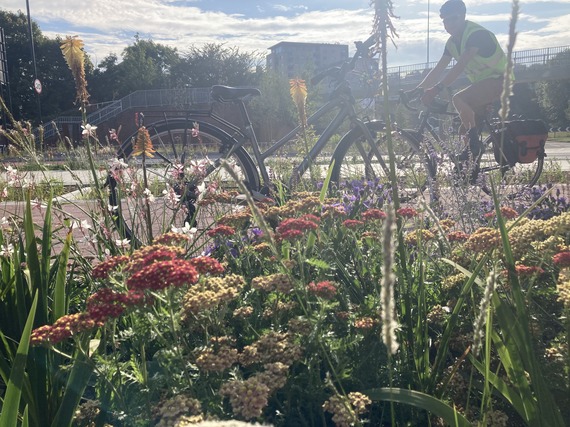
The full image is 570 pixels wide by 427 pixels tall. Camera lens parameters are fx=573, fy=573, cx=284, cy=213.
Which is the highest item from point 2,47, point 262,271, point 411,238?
point 2,47

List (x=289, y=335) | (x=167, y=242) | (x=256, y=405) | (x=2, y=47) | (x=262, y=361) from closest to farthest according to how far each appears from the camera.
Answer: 1. (x=256, y=405)
2. (x=262, y=361)
3. (x=289, y=335)
4. (x=167, y=242)
5. (x=2, y=47)

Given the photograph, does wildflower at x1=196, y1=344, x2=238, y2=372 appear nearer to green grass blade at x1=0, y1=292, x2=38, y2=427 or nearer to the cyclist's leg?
green grass blade at x1=0, y1=292, x2=38, y2=427

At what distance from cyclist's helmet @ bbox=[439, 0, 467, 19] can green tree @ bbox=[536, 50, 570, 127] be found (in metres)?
54.6

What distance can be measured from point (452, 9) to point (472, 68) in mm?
674

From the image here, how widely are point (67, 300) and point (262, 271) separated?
2.42ft

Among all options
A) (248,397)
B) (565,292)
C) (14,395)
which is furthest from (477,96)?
(14,395)

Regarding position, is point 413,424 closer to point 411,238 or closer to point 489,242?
point 489,242

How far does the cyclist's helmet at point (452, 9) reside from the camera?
5766 mm

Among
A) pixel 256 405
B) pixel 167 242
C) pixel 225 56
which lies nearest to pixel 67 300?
pixel 167 242

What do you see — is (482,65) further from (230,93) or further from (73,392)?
(73,392)

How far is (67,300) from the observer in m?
1.93

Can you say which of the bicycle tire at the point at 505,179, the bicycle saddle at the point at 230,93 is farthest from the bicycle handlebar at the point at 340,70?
the bicycle tire at the point at 505,179

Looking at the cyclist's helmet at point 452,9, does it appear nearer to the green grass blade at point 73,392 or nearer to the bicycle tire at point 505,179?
the bicycle tire at point 505,179

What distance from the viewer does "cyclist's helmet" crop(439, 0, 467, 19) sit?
5.77 metres
